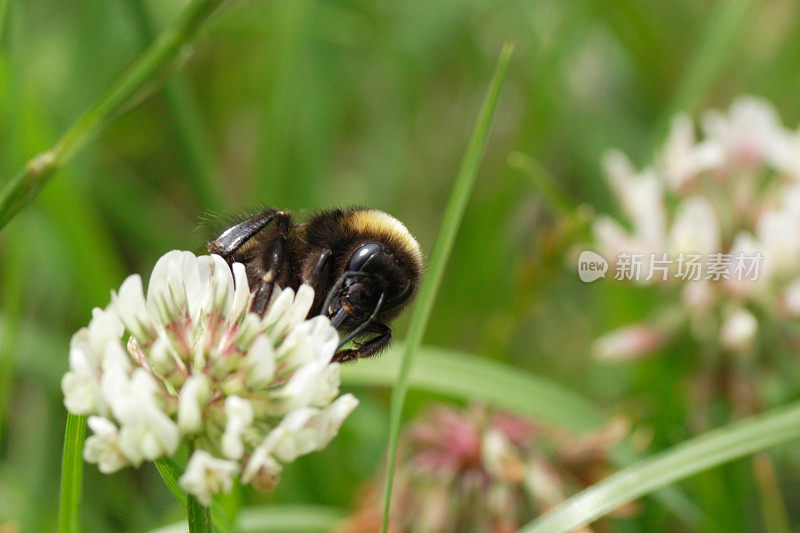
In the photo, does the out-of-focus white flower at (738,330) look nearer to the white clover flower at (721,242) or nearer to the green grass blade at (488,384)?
the white clover flower at (721,242)

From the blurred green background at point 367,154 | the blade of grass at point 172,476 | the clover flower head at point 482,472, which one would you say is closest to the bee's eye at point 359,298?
the blade of grass at point 172,476

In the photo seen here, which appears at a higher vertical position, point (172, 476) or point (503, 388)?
point (503, 388)

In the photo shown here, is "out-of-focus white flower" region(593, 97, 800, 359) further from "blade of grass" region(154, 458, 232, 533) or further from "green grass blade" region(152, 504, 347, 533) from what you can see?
"blade of grass" region(154, 458, 232, 533)

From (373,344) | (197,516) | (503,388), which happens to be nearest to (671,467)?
(373,344)

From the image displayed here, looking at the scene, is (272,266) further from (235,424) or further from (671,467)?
(671,467)

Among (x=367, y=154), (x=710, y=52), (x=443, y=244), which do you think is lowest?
(x=443, y=244)

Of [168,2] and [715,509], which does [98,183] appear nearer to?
[168,2]
